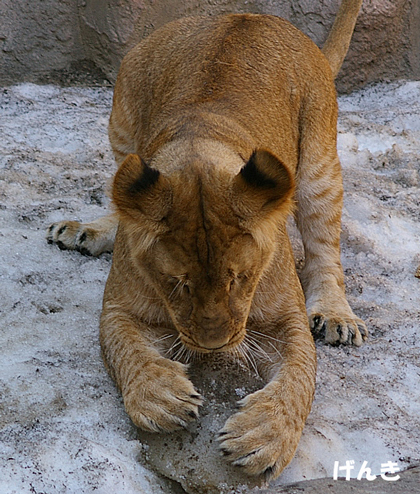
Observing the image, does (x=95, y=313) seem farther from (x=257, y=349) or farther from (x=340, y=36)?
(x=340, y=36)

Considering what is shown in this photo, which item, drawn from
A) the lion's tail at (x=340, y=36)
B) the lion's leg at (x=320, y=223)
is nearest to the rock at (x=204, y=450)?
the lion's leg at (x=320, y=223)

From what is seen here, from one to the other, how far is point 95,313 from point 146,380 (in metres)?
1.04

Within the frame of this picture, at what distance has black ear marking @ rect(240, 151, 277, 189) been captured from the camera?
2.93 metres

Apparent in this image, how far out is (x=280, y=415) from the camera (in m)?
3.12

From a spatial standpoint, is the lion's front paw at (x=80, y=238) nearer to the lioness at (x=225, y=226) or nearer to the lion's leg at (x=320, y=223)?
the lioness at (x=225, y=226)

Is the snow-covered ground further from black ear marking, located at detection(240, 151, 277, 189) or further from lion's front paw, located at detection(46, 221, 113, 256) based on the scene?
black ear marking, located at detection(240, 151, 277, 189)

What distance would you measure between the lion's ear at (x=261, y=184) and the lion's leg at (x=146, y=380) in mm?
771

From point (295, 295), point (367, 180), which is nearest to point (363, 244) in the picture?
point (367, 180)

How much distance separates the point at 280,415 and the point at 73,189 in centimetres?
309

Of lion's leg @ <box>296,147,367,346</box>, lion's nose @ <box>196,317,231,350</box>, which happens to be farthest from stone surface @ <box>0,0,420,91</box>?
lion's nose @ <box>196,317,231,350</box>

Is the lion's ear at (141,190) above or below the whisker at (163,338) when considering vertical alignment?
above

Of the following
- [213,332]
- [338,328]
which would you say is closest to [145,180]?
[213,332]

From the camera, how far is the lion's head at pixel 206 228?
294 cm

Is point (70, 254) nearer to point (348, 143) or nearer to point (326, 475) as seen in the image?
point (326, 475)
